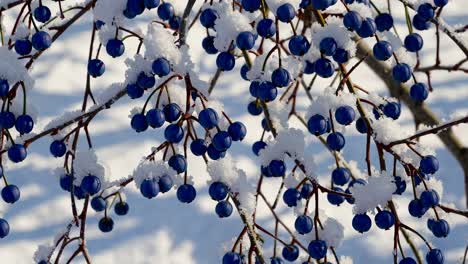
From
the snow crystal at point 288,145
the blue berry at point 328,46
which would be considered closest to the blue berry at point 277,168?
the snow crystal at point 288,145

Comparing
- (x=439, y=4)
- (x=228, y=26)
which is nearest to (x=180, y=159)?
(x=228, y=26)

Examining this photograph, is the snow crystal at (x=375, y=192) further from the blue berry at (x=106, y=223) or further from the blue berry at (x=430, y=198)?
the blue berry at (x=106, y=223)

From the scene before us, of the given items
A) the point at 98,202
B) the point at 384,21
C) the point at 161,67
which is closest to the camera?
the point at 161,67

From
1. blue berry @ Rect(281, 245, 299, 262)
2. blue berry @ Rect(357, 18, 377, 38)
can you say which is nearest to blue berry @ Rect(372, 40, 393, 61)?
blue berry @ Rect(357, 18, 377, 38)

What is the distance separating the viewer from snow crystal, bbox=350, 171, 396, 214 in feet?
4.07

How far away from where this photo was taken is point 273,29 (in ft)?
4.05

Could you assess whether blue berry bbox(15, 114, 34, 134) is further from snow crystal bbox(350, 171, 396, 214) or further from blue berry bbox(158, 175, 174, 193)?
snow crystal bbox(350, 171, 396, 214)

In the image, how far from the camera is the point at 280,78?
121 centimetres

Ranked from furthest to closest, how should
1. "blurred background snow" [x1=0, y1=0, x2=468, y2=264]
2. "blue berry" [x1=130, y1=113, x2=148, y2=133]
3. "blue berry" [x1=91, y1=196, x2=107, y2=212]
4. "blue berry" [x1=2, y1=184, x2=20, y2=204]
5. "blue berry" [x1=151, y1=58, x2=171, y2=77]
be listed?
1. "blurred background snow" [x1=0, y1=0, x2=468, y2=264]
2. "blue berry" [x1=91, y1=196, x2=107, y2=212]
3. "blue berry" [x1=2, y1=184, x2=20, y2=204]
4. "blue berry" [x1=130, y1=113, x2=148, y2=133]
5. "blue berry" [x1=151, y1=58, x2=171, y2=77]

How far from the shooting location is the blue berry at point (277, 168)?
133 cm

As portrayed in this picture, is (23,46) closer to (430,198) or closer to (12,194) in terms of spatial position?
(12,194)

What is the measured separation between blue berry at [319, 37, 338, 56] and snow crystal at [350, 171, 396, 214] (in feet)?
0.67

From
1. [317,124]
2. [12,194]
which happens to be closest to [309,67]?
[317,124]

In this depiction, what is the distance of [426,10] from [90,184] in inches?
25.3
